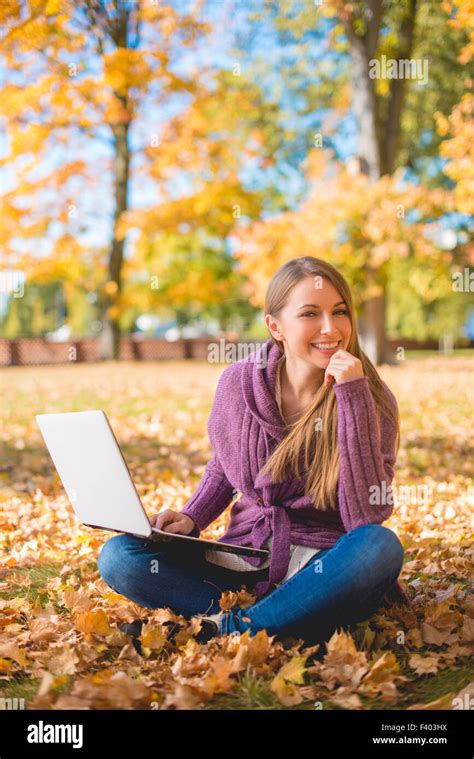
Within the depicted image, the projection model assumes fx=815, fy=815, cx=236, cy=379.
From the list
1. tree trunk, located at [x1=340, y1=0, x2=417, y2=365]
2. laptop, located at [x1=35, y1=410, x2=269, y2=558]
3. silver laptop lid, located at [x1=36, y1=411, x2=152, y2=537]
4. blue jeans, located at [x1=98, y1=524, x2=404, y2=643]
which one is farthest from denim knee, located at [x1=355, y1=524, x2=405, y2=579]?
tree trunk, located at [x1=340, y1=0, x2=417, y2=365]

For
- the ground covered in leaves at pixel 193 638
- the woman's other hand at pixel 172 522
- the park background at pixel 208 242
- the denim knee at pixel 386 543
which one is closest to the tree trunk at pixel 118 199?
the park background at pixel 208 242

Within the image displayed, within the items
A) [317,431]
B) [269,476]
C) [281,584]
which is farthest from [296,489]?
[281,584]

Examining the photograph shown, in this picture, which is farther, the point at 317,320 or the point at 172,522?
the point at 172,522

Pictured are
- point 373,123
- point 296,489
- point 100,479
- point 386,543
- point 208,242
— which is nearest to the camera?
point 386,543

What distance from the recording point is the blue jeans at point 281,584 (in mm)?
2471

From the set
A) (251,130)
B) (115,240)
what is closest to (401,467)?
(115,240)

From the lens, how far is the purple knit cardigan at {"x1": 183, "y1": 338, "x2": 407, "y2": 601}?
2.57 m

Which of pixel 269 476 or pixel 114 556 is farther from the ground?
pixel 269 476

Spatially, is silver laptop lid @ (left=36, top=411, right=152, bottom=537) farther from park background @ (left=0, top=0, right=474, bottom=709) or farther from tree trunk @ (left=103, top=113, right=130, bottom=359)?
tree trunk @ (left=103, top=113, right=130, bottom=359)

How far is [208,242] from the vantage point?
28.1m

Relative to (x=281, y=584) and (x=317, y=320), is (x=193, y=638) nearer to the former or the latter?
(x=281, y=584)

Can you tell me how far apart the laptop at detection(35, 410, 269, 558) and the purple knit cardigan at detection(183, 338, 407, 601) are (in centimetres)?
12

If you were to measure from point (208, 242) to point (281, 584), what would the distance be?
26.0 m
